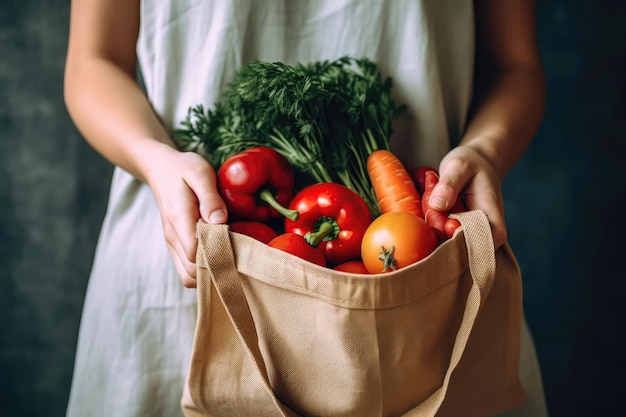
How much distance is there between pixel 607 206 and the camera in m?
1.28

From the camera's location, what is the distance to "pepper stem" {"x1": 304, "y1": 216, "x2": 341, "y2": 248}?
575 millimetres

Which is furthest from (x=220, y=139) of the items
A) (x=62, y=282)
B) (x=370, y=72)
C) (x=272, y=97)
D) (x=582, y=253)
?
(x=582, y=253)

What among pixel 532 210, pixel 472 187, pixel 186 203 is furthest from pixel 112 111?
pixel 532 210

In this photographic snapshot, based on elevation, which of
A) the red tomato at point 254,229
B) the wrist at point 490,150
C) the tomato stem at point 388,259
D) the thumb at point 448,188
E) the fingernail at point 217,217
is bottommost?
the tomato stem at point 388,259

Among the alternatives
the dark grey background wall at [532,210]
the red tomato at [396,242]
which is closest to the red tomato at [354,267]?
the red tomato at [396,242]

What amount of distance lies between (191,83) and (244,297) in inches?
13.7

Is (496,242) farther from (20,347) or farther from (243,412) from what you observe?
(20,347)

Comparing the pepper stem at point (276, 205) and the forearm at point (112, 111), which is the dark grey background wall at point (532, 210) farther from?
the pepper stem at point (276, 205)

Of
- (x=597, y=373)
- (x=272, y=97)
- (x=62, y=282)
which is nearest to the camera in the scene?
(x=272, y=97)

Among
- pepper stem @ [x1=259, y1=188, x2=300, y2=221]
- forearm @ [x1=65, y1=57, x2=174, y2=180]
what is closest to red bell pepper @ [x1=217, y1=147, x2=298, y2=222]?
pepper stem @ [x1=259, y1=188, x2=300, y2=221]

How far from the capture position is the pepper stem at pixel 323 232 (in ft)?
1.89

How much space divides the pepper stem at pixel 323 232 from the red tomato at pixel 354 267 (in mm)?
35

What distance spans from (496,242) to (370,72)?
A: 273 mm

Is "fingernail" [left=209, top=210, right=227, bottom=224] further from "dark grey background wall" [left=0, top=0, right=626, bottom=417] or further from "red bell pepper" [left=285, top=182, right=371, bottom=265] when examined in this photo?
"dark grey background wall" [left=0, top=0, right=626, bottom=417]
